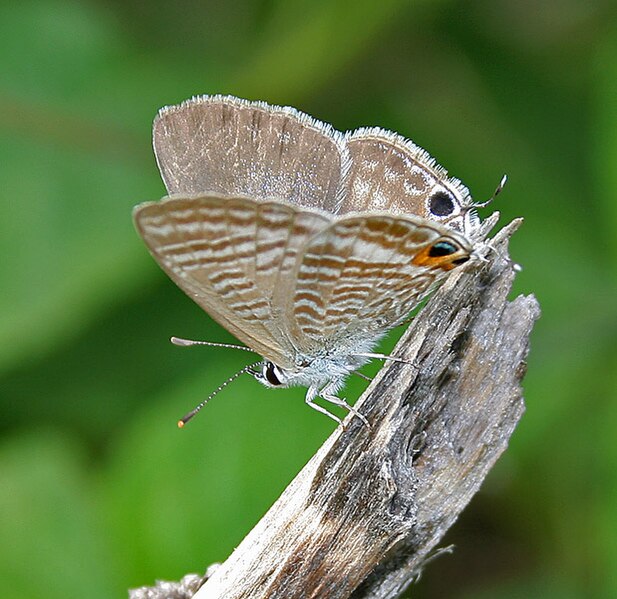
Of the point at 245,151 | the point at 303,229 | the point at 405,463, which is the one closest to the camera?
the point at 405,463

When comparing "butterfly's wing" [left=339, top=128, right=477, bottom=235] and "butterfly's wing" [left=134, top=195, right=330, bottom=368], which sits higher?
"butterfly's wing" [left=339, top=128, right=477, bottom=235]

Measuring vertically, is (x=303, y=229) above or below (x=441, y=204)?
below

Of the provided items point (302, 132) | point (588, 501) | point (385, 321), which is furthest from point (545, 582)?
point (302, 132)

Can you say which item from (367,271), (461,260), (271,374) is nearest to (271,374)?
(271,374)

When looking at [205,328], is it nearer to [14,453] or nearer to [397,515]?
[14,453]

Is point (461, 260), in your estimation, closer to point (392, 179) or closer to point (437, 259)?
point (437, 259)

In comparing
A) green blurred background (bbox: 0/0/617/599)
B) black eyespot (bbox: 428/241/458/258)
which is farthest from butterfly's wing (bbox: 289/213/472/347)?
green blurred background (bbox: 0/0/617/599)

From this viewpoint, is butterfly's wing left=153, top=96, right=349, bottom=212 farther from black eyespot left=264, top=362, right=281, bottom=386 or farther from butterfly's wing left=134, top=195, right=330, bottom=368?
black eyespot left=264, top=362, right=281, bottom=386
